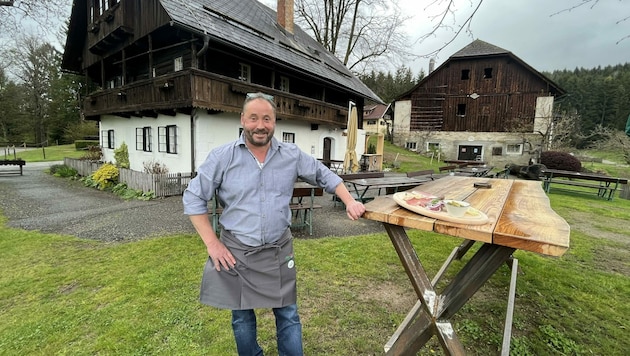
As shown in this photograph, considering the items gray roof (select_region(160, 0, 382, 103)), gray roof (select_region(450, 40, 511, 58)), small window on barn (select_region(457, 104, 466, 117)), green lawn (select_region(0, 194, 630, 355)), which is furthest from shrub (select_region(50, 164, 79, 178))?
gray roof (select_region(450, 40, 511, 58))

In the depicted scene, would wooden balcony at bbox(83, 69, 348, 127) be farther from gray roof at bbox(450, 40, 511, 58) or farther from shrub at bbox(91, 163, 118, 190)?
gray roof at bbox(450, 40, 511, 58)

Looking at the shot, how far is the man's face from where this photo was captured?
1790 mm

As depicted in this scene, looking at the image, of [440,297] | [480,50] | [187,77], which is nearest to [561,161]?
[480,50]

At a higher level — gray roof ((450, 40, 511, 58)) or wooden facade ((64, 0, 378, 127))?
gray roof ((450, 40, 511, 58))

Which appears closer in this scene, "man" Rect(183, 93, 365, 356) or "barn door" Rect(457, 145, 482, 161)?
"man" Rect(183, 93, 365, 356)

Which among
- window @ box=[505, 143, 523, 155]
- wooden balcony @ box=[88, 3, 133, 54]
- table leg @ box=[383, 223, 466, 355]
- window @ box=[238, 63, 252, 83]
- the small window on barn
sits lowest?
table leg @ box=[383, 223, 466, 355]

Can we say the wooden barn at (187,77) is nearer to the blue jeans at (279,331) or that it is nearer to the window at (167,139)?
the window at (167,139)

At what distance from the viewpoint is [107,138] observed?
16.7m

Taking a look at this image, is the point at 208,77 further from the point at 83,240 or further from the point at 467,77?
the point at 467,77

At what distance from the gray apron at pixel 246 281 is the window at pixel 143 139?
43.2 feet

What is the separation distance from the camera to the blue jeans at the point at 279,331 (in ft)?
6.21

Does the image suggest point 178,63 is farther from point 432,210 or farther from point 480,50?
point 480,50

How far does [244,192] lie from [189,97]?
8.60 m

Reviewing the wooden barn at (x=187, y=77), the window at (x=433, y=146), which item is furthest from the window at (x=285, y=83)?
the window at (x=433, y=146)
